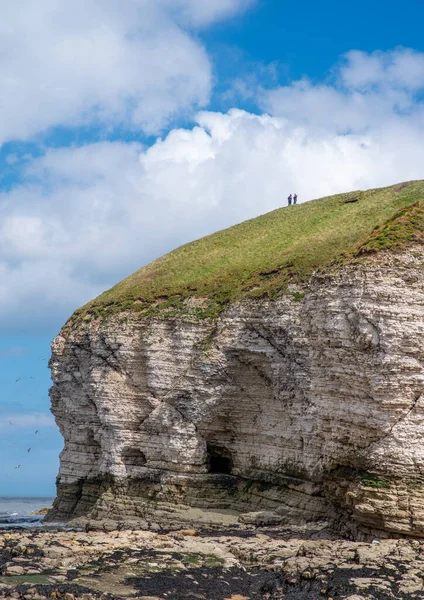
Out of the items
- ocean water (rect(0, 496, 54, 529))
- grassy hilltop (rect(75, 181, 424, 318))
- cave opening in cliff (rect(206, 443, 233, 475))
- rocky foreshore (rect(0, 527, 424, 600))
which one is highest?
grassy hilltop (rect(75, 181, 424, 318))

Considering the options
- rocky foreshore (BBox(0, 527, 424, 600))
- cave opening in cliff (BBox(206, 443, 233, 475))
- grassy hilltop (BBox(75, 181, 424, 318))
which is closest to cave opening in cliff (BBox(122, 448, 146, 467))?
cave opening in cliff (BBox(206, 443, 233, 475))

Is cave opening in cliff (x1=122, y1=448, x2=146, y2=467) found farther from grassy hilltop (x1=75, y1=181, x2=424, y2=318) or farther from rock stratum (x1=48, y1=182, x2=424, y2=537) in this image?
grassy hilltop (x1=75, y1=181, x2=424, y2=318)

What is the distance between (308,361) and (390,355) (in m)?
6.02

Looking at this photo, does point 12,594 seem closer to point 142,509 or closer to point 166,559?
point 166,559

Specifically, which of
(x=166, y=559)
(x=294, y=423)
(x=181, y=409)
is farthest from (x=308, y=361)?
(x=166, y=559)

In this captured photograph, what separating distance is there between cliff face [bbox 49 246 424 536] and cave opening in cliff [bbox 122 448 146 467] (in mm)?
75

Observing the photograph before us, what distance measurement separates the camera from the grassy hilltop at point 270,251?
40.0m

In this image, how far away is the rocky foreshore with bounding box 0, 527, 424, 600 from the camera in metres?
26.5

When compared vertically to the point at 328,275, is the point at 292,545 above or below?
below

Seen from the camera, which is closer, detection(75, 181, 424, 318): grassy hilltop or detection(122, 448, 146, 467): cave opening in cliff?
detection(75, 181, 424, 318): grassy hilltop

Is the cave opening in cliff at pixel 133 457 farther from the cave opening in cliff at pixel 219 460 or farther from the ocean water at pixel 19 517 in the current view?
the ocean water at pixel 19 517

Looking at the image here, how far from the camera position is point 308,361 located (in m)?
39.2

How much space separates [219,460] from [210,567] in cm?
1478

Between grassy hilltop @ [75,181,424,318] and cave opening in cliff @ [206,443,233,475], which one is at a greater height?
grassy hilltop @ [75,181,424,318]
